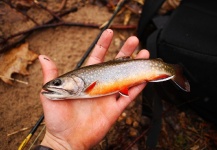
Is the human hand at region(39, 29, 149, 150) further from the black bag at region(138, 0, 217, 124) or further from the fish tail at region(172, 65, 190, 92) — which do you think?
the black bag at region(138, 0, 217, 124)

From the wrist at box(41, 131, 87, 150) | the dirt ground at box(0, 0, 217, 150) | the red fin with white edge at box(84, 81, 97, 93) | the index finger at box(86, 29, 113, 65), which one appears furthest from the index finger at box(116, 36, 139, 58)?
the wrist at box(41, 131, 87, 150)

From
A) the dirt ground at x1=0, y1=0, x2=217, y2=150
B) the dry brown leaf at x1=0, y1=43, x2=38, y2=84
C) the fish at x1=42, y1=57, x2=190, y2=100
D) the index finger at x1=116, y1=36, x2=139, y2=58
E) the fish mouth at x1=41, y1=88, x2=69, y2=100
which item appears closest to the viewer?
the fish mouth at x1=41, y1=88, x2=69, y2=100

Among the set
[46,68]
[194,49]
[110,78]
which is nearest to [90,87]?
[110,78]

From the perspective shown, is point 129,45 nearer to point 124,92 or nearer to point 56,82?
point 124,92

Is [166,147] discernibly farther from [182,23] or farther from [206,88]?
[182,23]

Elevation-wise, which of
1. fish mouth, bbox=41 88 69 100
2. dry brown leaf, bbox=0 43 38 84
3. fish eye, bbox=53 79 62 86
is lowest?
dry brown leaf, bbox=0 43 38 84

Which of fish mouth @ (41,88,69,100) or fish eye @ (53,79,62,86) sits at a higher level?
fish eye @ (53,79,62,86)

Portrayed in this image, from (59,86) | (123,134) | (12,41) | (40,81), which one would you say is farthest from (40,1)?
(123,134)
